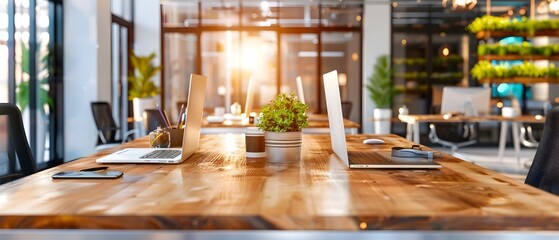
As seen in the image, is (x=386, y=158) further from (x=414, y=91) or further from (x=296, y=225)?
(x=414, y=91)

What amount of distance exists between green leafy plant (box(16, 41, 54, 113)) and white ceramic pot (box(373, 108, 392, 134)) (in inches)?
211

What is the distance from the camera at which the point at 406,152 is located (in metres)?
2.31

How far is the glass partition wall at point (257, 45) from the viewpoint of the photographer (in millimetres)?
11680

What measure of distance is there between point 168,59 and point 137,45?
645 millimetres

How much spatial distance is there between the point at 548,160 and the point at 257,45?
32.4ft

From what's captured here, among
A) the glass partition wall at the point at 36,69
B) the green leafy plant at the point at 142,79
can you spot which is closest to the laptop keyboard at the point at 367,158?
the glass partition wall at the point at 36,69

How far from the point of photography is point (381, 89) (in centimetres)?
1131

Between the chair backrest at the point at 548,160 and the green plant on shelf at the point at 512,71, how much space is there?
22.5 feet

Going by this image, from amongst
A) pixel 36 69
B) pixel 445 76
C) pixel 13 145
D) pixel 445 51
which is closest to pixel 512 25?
pixel 445 51

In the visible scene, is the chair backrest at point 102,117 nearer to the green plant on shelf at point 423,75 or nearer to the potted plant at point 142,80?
the potted plant at point 142,80

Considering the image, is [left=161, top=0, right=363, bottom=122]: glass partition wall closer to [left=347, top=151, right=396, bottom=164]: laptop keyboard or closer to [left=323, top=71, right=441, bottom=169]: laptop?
[left=347, top=151, right=396, bottom=164]: laptop keyboard

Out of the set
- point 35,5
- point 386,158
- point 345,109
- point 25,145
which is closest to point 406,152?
point 386,158

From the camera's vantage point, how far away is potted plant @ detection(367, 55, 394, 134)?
36.3 feet

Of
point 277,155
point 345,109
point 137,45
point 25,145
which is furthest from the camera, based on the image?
point 137,45
